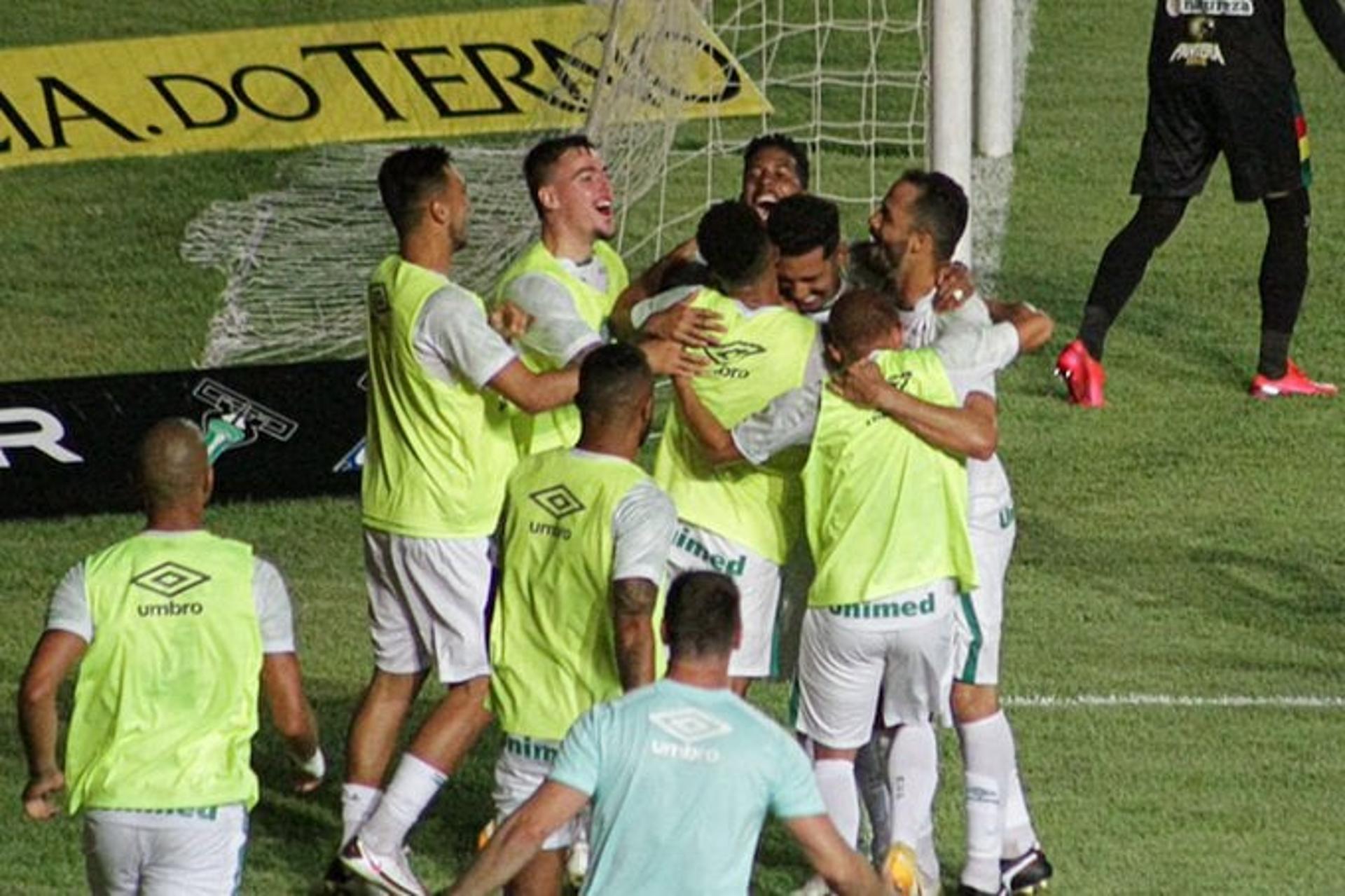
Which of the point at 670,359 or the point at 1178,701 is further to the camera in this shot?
the point at 1178,701

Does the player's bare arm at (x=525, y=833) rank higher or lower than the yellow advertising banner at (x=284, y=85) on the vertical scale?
higher

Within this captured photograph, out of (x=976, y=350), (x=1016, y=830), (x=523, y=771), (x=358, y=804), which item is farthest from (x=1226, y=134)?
(x=523, y=771)

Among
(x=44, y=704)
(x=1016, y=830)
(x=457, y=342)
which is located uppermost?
(x=457, y=342)

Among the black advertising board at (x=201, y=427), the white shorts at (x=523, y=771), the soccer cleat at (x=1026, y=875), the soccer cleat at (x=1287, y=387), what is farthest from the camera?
the soccer cleat at (x=1287, y=387)

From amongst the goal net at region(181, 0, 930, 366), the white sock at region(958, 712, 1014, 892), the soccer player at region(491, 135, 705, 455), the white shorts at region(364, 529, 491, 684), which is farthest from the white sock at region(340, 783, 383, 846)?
the goal net at region(181, 0, 930, 366)

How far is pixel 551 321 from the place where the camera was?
9.23 metres

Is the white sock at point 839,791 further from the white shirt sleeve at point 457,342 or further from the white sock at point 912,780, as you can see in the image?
the white shirt sleeve at point 457,342

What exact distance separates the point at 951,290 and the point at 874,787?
162cm

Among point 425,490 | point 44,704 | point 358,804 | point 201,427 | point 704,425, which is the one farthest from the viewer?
point 201,427

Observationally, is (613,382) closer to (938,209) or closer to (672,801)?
(938,209)

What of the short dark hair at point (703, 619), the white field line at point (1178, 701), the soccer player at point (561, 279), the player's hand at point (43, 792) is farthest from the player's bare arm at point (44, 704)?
the white field line at point (1178, 701)

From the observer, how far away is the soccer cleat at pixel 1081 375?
48.8 ft

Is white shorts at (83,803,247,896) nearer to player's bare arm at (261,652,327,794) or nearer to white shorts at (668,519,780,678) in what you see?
player's bare arm at (261,652,327,794)

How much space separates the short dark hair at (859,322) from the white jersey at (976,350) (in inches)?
10.8
